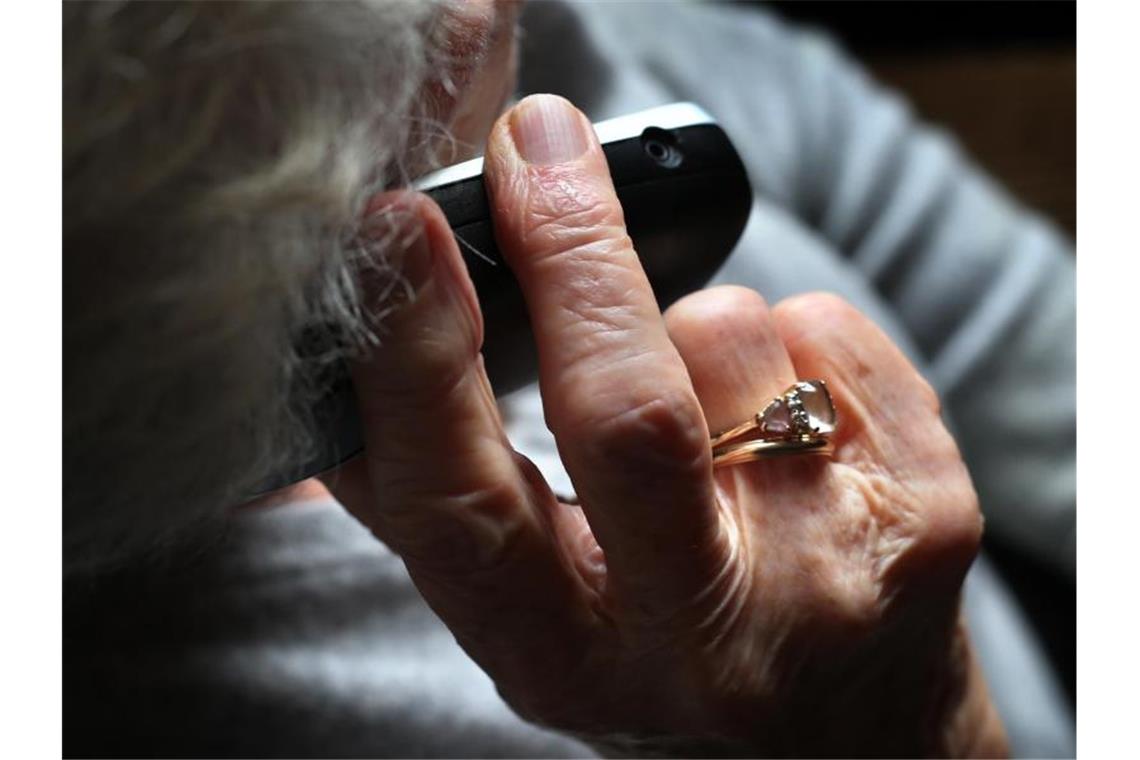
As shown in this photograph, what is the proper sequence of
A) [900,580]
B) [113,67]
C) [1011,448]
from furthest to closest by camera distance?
1. [1011,448]
2. [900,580]
3. [113,67]

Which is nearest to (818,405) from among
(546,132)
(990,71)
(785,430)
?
(785,430)

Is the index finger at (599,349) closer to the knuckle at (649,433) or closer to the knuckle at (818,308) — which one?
the knuckle at (649,433)

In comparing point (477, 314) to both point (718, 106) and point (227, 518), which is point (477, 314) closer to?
point (227, 518)

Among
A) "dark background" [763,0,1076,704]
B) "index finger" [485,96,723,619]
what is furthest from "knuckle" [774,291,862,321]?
"dark background" [763,0,1076,704]

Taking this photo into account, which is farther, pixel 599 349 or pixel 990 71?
pixel 990 71

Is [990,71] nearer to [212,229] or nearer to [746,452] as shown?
[746,452]

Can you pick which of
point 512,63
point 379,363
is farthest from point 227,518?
point 512,63
